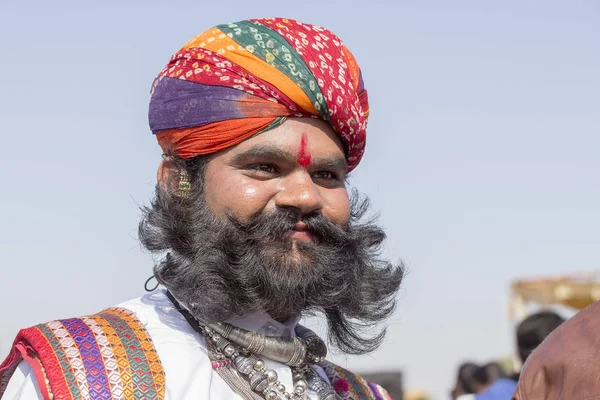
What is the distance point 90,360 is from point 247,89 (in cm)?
103

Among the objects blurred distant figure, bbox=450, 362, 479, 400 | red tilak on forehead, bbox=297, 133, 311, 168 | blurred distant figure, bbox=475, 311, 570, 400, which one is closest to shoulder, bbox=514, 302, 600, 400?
red tilak on forehead, bbox=297, 133, 311, 168

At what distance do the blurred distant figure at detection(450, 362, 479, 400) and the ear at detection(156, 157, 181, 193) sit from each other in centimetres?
638

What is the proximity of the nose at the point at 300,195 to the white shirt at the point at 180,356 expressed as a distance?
1.33 ft

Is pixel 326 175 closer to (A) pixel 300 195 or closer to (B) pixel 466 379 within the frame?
(A) pixel 300 195

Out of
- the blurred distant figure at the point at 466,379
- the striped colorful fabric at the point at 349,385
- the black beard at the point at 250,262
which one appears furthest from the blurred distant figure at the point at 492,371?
the black beard at the point at 250,262

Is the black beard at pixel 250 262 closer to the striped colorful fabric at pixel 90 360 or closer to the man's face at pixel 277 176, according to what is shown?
the man's face at pixel 277 176

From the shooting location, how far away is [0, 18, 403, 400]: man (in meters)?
3.17

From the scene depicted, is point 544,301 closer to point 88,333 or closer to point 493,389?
point 493,389

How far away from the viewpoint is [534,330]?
19.2 ft

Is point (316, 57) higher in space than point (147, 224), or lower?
higher

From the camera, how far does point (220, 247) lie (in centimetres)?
330

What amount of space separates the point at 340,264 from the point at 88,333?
3.00 ft

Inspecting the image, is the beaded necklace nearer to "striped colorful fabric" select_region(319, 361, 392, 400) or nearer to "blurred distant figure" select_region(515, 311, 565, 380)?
"striped colorful fabric" select_region(319, 361, 392, 400)

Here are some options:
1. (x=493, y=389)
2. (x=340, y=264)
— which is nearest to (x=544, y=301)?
(x=493, y=389)
